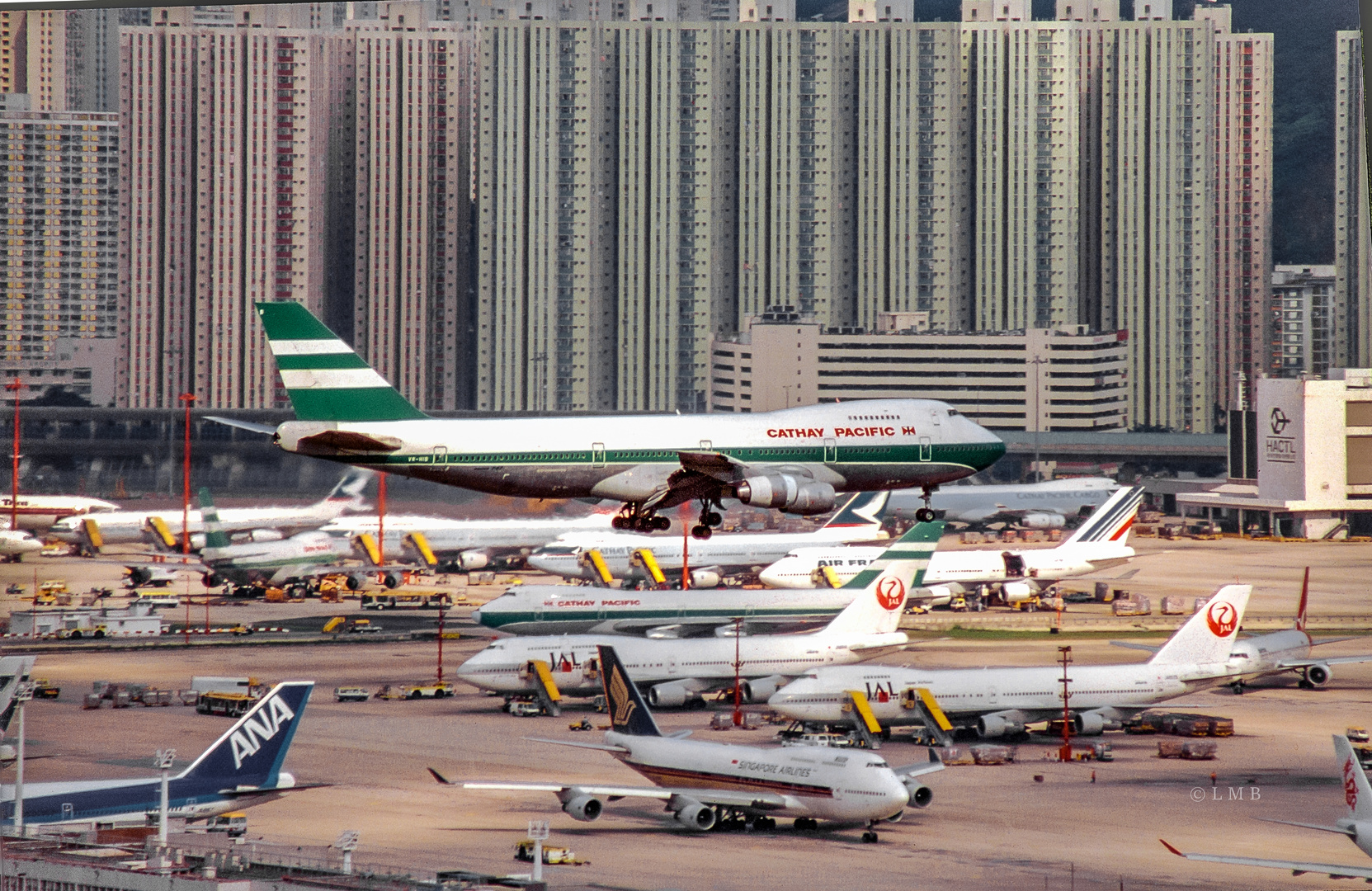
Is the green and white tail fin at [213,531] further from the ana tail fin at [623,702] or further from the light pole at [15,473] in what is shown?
the ana tail fin at [623,702]

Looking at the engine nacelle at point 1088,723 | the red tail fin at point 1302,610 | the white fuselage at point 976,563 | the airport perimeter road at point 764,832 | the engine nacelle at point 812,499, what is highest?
the engine nacelle at point 812,499

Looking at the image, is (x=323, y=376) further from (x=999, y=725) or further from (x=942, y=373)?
(x=942, y=373)

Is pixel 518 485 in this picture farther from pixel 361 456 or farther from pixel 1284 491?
pixel 1284 491

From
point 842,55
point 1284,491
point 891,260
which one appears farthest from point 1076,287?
point 1284,491

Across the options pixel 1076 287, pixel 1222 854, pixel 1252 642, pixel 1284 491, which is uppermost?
pixel 1076 287

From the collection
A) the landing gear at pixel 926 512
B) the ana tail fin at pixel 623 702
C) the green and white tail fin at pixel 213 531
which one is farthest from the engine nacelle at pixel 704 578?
the landing gear at pixel 926 512

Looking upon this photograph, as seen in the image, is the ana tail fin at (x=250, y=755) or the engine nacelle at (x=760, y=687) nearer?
the ana tail fin at (x=250, y=755)

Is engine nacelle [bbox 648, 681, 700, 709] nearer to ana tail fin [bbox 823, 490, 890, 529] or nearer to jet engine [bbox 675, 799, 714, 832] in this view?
jet engine [bbox 675, 799, 714, 832]
